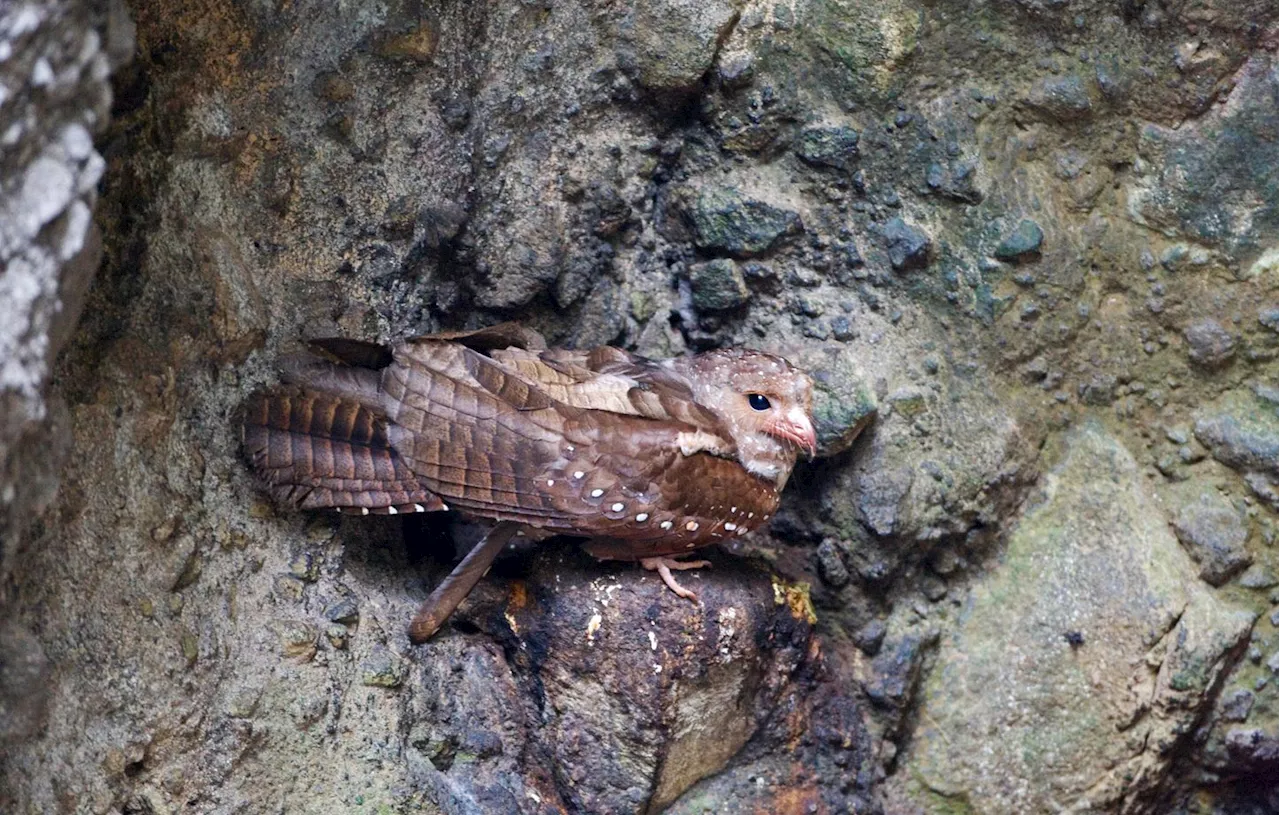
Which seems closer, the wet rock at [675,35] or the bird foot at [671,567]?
the bird foot at [671,567]

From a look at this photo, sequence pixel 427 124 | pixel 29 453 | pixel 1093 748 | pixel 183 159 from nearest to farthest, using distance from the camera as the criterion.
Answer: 1. pixel 29 453
2. pixel 183 159
3. pixel 427 124
4. pixel 1093 748

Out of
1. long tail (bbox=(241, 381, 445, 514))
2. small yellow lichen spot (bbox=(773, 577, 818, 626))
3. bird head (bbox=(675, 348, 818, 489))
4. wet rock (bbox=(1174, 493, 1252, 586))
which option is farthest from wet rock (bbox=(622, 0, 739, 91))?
wet rock (bbox=(1174, 493, 1252, 586))

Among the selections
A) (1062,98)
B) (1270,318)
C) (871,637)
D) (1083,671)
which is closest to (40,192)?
(871,637)

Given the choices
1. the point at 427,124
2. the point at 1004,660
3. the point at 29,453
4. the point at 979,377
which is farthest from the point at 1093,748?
the point at 29,453

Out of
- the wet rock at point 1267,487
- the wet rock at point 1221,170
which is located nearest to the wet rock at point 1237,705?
the wet rock at point 1267,487

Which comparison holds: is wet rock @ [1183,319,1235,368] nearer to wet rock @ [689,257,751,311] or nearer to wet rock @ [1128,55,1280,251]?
wet rock @ [1128,55,1280,251]

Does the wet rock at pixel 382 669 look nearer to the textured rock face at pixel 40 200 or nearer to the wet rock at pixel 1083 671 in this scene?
the textured rock face at pixel 40 200

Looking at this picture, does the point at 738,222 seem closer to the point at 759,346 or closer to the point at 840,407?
the point at 759,346

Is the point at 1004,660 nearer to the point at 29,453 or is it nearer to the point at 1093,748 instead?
the point at 1093,748
